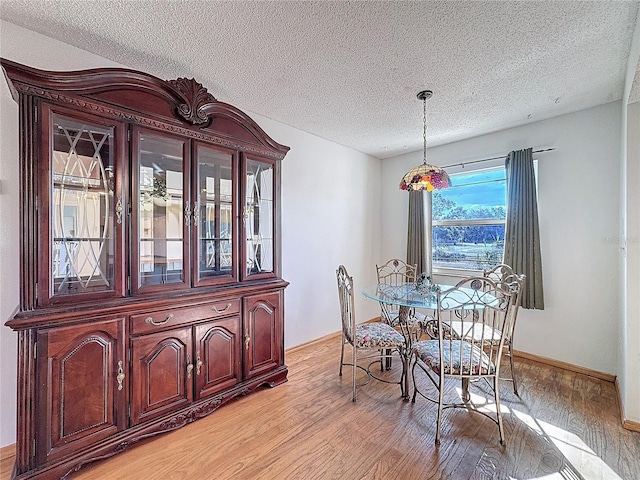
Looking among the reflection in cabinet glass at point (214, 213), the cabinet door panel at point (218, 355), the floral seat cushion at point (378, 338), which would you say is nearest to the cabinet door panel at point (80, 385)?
the cabinet door panel at point (218, 355)

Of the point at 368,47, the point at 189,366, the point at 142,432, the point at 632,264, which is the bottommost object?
the point at 142,432

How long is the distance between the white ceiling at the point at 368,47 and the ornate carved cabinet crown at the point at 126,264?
0.34 meters

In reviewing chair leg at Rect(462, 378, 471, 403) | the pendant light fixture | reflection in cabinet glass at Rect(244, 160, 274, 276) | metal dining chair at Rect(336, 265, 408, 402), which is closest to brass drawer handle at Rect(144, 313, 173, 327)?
reflection in cabinet glass at Rect(244, 160, 274, 276)

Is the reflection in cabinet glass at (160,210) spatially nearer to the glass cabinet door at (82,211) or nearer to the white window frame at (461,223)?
the glass cabinet door at (82,211)

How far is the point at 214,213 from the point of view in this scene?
2.37m

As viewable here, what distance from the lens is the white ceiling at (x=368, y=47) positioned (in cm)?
166

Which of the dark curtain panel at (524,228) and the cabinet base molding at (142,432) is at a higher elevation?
the dark curtain panel at (524,228)

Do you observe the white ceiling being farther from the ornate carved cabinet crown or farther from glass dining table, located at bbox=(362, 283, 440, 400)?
glass dining table, located at bbox=(362, 283, 440, 400)

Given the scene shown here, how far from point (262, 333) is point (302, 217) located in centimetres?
152

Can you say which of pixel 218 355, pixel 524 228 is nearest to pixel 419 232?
pixel 524 228

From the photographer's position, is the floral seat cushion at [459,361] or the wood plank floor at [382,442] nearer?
the wood plank floor at [382,442]

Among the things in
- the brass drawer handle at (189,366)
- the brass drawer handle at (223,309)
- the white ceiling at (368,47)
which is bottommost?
the brass drawer handle at (189,366)

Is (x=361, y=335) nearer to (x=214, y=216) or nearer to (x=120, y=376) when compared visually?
(x=214, y=216)

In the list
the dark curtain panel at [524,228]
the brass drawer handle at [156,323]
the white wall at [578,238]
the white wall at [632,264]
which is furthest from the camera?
the dark curtain panel at [524,228]
